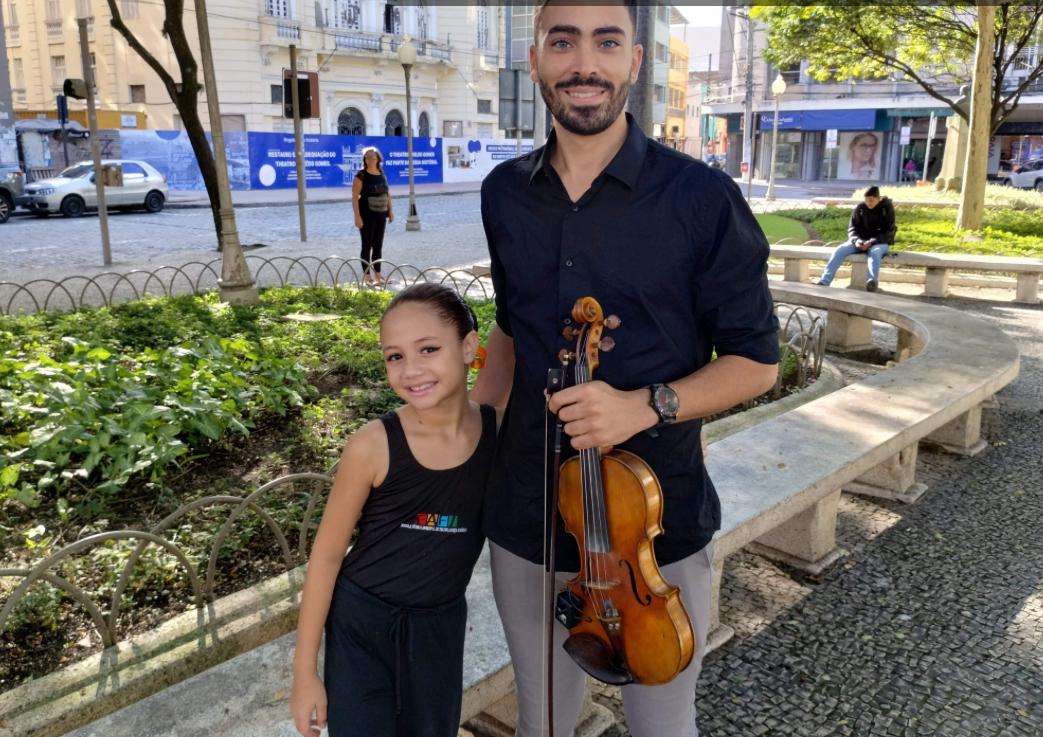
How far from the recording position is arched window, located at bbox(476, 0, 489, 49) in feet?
141

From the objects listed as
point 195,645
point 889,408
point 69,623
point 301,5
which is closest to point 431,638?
point 195,645

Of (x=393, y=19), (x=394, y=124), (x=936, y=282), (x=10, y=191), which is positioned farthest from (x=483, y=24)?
(x=936, y=282)

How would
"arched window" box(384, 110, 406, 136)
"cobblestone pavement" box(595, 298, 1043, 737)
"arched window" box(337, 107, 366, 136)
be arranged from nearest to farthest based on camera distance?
1. "cobblestone pavement" box(595, 298, 1043, 737)
2. "arched window" box(337, 107, 366, 136)
3. "arched window" box(384, 110, 406, 136)

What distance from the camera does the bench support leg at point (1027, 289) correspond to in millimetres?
10398

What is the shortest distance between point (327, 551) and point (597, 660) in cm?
59

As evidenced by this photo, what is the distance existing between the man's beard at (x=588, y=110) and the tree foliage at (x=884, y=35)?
17482mm

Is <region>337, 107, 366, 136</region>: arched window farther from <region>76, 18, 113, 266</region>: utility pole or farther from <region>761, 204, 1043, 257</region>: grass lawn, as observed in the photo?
<region>76, 18, 113, 266</region>: utility pole

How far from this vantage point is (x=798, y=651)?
316cm

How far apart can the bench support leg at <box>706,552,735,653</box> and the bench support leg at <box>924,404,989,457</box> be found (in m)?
2.78

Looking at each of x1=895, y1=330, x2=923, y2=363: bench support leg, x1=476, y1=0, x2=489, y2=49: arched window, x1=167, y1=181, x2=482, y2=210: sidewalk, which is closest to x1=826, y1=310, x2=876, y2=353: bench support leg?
x1=895, y1=330, x2=923, y2=363: bench support leg

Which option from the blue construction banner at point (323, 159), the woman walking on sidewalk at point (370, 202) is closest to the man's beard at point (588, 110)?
the woman walking on sidewalk at point (370, 202)

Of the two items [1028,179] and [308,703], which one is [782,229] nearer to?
[308,703]

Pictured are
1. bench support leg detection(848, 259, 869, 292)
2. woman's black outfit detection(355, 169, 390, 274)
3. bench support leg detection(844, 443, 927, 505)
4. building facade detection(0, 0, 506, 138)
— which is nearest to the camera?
bench support leg detection(844, 443, 927, 505)

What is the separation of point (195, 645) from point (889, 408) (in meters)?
3.52
